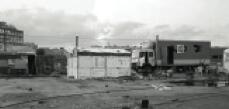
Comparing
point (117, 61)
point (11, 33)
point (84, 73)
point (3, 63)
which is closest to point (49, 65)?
point (3, 63)

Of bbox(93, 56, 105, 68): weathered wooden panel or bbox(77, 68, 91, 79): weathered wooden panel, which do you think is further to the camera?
bbox(93, 56, 105, 68): weathered wooden panel

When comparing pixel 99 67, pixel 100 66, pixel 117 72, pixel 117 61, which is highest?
pixel 117 61

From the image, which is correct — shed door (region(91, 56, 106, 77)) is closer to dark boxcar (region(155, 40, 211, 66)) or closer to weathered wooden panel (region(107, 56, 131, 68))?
weathered wooden panel (region(107, 56, 131, 68))

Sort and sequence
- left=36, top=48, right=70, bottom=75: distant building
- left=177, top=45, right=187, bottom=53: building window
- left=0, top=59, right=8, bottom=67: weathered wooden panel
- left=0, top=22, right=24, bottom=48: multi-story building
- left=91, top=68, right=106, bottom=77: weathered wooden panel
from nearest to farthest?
left=91, top=68, right=106, bottom=77: weathered wooden panel → left=177, top=45, right=187, bottom=53: building window → left=0, top=59, right=8, bottom=67: weathered wooden panel → left=36, top=48, right=70, bottom=75: distant building → left=0, top=22, right=24, bottom=48: multi-story building

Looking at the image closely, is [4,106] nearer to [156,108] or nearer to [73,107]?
[73,107]

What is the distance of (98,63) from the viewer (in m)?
29.0

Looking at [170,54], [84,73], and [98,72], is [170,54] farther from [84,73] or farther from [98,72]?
[84,73]

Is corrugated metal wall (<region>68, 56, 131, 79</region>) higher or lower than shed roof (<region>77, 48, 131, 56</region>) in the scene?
lower

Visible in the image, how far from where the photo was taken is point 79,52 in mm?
28359

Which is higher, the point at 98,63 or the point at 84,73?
the point at 98,63

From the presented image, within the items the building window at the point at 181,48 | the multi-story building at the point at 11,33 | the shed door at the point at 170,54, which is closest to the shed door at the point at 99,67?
the shed door at the point at 170,54

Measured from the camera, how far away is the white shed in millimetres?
28438

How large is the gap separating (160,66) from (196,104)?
78.2ft

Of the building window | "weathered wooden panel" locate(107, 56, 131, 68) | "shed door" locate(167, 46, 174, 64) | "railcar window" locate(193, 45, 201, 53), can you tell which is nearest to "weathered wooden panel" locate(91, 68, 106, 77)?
"weathered wooden panel" locate(107, 56, 131, 68)
